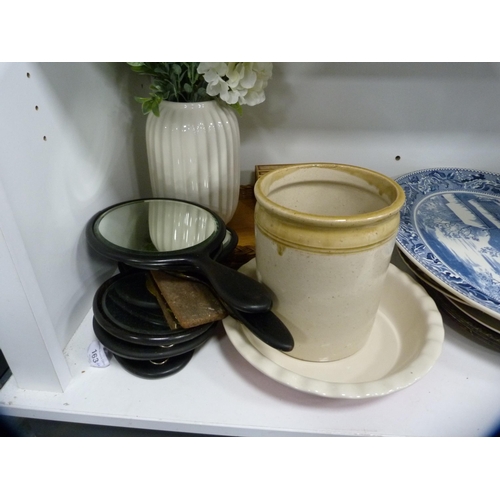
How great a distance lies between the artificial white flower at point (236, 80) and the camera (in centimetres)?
35

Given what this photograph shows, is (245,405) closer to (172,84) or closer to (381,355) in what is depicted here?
(381,355)

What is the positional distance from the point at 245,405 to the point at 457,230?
298 mm

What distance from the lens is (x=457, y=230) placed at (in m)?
0.42

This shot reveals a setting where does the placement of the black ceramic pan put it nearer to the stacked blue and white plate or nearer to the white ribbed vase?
the white ribbed vase

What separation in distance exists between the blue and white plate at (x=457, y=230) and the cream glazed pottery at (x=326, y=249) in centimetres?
9

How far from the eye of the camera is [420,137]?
0.52 meters

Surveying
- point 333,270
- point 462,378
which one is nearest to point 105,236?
point 333,270

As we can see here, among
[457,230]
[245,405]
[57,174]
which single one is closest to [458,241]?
[457,230]

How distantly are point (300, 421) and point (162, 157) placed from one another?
28 cm

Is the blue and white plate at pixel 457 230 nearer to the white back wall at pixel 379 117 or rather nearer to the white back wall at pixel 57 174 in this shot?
the white back wall at pixel 379 117

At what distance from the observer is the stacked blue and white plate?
338 mm

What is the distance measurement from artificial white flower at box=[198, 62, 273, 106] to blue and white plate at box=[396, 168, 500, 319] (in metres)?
0.21

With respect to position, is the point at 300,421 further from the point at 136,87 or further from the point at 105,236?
the point at 136,87

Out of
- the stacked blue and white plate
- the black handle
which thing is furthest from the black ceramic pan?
the stacked blue and white plate
